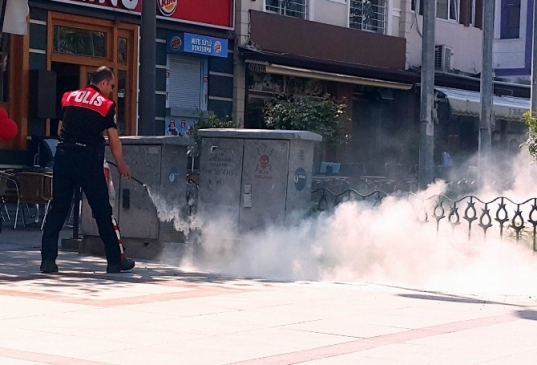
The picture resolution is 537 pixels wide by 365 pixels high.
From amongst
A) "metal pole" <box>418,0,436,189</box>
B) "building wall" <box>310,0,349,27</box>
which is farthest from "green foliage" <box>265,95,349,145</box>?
"building wall" <box>310,0,349,27</box>

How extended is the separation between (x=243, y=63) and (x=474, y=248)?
43.9ft

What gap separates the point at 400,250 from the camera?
1168cm

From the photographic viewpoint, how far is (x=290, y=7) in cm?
2578

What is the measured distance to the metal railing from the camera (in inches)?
452

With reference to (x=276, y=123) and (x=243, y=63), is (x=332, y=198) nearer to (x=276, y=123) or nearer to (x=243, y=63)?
(x=276, y=123)

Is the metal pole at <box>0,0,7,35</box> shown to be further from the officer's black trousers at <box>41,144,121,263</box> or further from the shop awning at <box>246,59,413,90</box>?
the shop awning at <box>246,59,413,90</box>

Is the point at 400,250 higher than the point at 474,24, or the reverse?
the point at 474,24

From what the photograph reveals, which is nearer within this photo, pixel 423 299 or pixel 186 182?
pixel 423 299

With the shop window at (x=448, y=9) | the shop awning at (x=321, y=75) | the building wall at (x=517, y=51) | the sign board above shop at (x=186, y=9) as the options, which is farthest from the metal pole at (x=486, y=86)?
the shop window at (x=448, y=9)

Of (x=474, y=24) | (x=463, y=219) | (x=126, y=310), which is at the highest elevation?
(x=474, y=24)

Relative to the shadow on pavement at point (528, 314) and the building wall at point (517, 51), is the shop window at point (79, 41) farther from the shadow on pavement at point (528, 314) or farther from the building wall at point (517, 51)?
the shadow on pavement at point (528, 314)

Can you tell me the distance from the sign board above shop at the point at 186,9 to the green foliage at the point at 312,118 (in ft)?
9.25

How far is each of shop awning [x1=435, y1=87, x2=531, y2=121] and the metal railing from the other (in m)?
→ 14.7

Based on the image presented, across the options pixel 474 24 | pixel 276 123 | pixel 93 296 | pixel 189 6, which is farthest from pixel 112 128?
pixel 474 24
